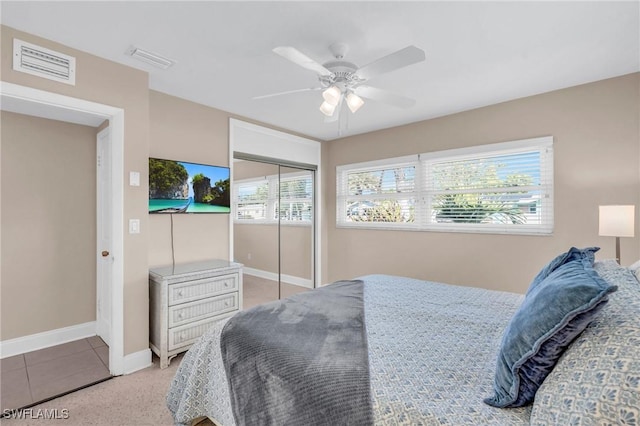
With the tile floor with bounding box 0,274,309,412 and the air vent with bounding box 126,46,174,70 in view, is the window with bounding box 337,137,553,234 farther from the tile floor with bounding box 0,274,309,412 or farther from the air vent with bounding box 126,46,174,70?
the tile floor with bounding box 0,274,309,412

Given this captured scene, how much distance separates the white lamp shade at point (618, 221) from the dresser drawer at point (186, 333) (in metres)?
3.45

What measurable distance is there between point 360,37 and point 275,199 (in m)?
2.52

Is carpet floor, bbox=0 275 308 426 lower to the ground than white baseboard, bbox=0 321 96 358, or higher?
lower

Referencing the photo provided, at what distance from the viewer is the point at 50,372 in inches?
95.5

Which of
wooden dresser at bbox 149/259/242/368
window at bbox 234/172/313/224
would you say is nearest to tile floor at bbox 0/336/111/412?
wooden dresser at bbox 149/259/242/368

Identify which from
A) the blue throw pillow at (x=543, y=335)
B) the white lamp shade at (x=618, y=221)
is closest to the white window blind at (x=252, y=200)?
the blue throw pillow at (x=543, y=335)

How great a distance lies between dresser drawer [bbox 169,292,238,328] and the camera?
2625mm

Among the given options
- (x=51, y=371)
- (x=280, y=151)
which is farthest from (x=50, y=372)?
(x=280, y=151)

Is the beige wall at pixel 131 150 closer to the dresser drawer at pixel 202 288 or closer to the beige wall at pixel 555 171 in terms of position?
the dresser drawer at pixel 202 288

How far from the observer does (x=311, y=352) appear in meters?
1.31

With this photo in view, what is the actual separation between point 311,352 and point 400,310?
0.82 meters

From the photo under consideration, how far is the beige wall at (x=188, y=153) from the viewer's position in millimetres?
3012

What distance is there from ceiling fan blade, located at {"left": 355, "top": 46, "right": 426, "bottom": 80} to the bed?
4.34ft

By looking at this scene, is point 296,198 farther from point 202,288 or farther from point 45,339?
Result: point 45,339
